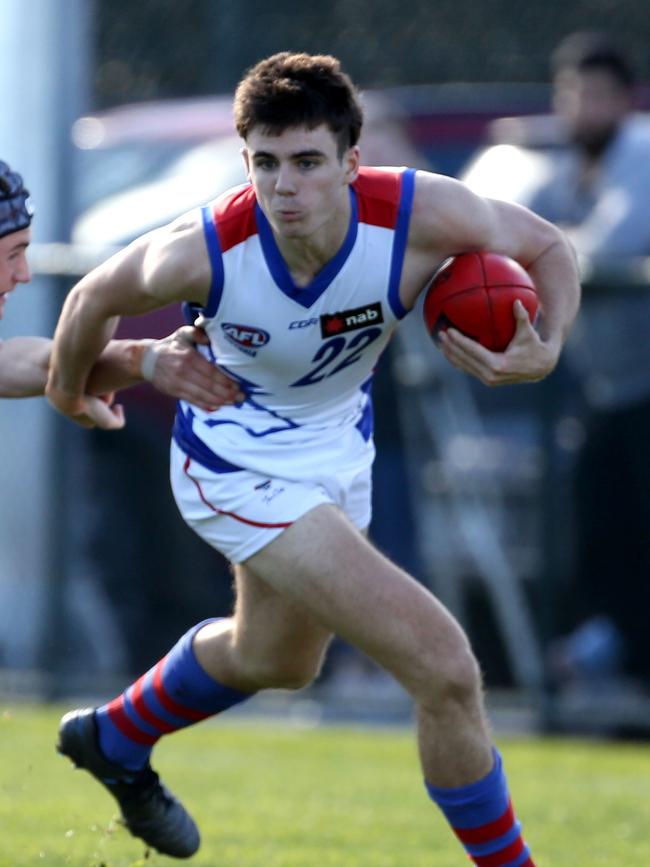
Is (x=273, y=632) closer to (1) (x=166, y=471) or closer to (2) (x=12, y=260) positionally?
(2) (x=12, y=260)

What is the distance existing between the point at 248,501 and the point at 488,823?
1057 mm

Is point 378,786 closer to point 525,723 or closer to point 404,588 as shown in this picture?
point 525,723

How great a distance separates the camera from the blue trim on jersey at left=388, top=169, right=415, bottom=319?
195 inches

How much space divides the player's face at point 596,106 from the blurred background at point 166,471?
0.28m

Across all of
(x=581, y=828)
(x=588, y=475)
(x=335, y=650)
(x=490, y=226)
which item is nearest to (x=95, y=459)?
(x=335, y=650)

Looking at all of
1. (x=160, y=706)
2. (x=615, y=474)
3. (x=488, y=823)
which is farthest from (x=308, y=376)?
(x=615, y=474)

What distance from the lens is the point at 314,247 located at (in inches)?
193

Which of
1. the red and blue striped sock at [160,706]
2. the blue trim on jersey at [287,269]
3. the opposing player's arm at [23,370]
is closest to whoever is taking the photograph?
the blue trim on jersey at [287,269]

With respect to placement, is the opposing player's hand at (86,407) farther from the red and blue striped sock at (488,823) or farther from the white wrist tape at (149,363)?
the red and blue striped sock at (488,823)

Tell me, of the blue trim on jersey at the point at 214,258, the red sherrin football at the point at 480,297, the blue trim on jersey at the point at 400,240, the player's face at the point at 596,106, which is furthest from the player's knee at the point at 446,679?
the player's face at the point at 596,106

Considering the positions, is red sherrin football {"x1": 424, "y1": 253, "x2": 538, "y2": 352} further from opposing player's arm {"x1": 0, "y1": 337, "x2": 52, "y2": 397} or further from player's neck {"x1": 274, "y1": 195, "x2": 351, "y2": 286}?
opposing player's arm {"x1": 0, "y1": 337, "x2": 52, "y2": 397}

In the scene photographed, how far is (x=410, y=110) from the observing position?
40.1 ft

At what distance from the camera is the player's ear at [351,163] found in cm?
483

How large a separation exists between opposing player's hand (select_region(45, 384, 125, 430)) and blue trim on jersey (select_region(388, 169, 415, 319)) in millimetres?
916
